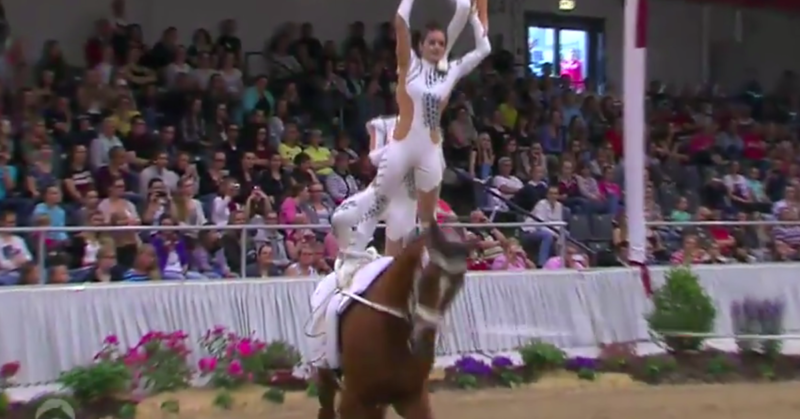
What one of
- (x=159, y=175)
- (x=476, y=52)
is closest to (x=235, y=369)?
(x=159, y=175)

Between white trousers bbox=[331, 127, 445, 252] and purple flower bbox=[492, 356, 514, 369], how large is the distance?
515cm

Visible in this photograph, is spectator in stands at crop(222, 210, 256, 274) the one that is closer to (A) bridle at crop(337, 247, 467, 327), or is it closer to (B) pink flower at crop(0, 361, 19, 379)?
(B) pink flower at crop(0, 361, 19, 379)

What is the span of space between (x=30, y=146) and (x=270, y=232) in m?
2.81

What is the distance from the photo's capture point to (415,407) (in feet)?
21.1

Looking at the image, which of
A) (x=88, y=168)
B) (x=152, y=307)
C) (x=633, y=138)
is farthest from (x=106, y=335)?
(x=633, y=138)

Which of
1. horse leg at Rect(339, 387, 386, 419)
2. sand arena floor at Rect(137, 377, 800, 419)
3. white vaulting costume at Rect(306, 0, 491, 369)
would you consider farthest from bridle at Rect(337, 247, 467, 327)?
sand arena floor at Rect(137, 377, 800, 419)

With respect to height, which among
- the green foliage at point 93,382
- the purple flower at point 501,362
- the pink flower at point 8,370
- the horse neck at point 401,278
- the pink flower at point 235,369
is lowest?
the purple flower at point 501,362

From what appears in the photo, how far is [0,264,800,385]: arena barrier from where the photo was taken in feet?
34.9

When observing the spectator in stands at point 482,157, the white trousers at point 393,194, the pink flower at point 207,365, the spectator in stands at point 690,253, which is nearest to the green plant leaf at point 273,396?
the pink flower at point 207,365

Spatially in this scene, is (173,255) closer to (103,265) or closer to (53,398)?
(103,265)

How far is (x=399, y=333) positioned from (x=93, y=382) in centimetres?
456

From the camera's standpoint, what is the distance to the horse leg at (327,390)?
24.9 ft

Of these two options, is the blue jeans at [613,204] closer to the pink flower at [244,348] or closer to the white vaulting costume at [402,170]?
the pink flower at [244,348]

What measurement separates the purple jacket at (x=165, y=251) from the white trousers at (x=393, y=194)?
15.0 feet
